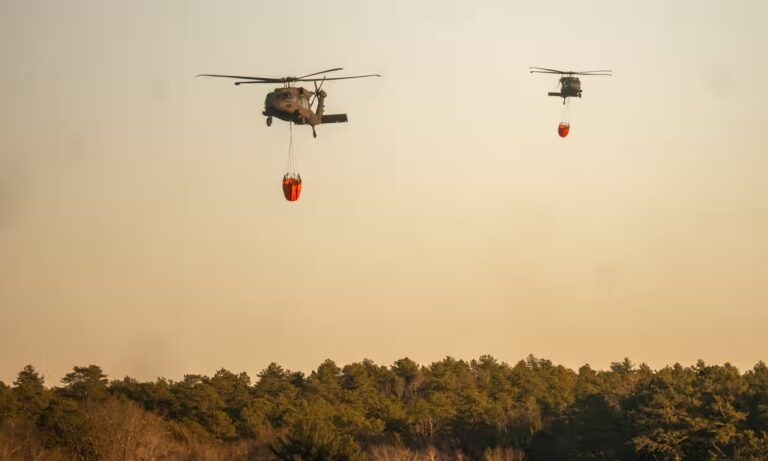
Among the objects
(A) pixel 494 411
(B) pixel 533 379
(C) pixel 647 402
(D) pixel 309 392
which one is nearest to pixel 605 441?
(C) pixel 647 402

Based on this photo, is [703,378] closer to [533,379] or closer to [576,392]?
[576,392]

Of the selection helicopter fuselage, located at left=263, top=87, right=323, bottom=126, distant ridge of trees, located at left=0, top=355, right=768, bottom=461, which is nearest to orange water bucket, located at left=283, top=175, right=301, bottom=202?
helicopter fuselage, located at left=263, top=87, right=323, bottom=126

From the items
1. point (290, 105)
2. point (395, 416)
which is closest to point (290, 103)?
point (290, 105)

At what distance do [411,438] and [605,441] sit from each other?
1084 inches

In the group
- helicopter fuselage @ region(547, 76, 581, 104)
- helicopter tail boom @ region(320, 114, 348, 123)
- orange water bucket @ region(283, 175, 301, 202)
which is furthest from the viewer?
helicopter fuselage @ region(547, 76, 581, 104)

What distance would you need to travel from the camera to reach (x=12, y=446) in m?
104

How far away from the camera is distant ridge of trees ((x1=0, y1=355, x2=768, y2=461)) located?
305 ft

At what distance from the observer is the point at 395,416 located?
12525cm

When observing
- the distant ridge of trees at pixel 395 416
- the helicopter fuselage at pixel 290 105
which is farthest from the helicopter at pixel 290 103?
the distant ridge of trees at pixel 395 416

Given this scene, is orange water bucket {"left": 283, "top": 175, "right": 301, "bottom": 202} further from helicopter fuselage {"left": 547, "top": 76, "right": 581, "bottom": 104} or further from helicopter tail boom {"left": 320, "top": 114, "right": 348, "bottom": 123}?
helicopter fuselage {"left": 547, "top": 76, "right": 581, "bottom": 104}

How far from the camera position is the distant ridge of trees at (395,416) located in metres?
92.9

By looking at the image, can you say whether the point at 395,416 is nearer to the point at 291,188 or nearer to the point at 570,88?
the point at 570,88

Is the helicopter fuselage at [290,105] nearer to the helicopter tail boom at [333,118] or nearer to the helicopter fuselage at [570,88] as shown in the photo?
the helicopter tail boom at [333,118]

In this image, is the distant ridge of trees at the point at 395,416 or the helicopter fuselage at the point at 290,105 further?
the distant ridge of trees at the point at 395,416
